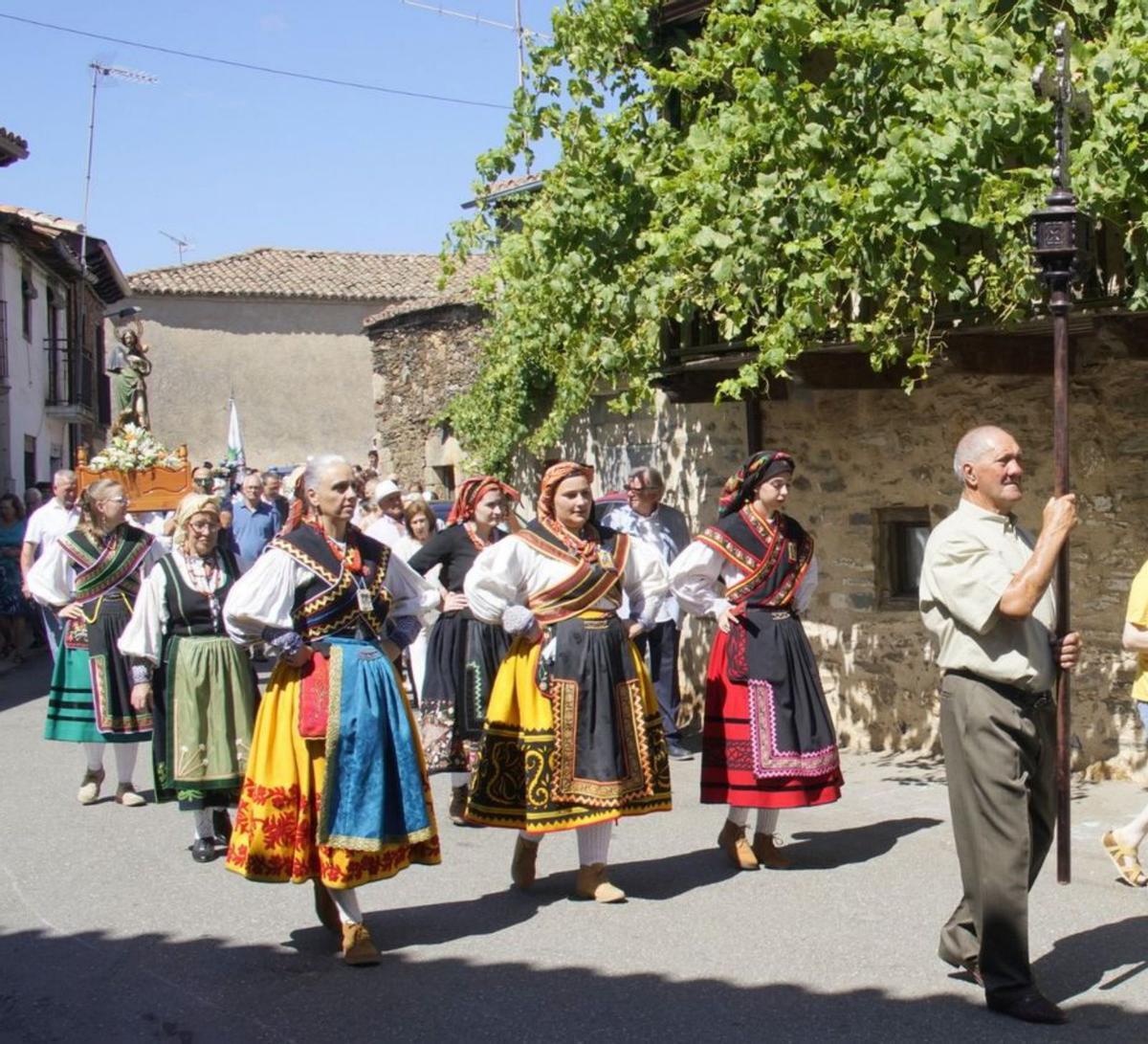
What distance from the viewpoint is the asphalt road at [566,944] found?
5.09m

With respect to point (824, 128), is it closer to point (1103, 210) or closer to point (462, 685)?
point (1103, 210)

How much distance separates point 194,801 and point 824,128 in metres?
4.47

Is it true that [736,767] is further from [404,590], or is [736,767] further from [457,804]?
[457,804]

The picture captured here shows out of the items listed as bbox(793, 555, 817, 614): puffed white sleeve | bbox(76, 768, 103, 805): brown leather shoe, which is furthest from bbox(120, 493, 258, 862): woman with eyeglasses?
bbox(793, 555, 817, 614): puffed white sleeve

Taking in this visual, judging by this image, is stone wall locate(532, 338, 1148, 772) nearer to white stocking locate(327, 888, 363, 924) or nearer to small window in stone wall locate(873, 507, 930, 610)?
small window in stone wall locate(873, 507, 930, 610)

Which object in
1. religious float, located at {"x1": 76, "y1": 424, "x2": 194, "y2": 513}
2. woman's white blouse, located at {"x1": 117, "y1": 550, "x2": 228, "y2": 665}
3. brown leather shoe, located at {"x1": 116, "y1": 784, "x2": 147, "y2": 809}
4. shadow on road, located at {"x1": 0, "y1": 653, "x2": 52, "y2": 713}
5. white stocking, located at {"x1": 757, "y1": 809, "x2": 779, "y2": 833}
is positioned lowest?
brown leather shoe, located at {"x1": 116, "y1": 784, "x2": 147, "y2": 809}

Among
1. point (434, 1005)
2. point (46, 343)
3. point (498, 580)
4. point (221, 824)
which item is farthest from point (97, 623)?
point (46, 343)

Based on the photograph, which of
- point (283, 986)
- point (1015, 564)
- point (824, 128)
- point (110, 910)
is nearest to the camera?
point (1015, 564)

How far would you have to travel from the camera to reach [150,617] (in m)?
7.80

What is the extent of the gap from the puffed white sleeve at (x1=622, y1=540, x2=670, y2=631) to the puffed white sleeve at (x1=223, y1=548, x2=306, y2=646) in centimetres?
168

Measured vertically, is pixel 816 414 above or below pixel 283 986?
above

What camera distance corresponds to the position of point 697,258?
29.1 feet

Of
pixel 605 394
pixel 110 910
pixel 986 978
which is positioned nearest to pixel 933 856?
pixel 986 978

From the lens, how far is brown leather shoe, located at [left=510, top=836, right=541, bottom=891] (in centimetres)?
684
